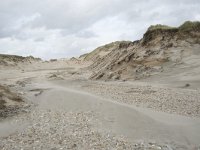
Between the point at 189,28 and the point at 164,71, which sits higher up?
the point at 189,28

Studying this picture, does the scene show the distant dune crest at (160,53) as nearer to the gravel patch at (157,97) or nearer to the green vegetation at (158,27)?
the green vegetation at (158,27)

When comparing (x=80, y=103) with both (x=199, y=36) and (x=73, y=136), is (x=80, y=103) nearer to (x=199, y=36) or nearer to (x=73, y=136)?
(x=73, y=136)

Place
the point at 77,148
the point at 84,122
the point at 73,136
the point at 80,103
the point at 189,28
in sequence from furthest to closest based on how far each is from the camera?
the point at 189,28
the point at 80,103
the point at 84,122
the point at 73,136
the point at 77,148

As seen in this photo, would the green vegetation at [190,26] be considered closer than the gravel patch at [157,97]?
No

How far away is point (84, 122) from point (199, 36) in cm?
1523

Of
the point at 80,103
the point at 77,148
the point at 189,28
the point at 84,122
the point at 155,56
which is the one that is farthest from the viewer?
the point at 189,28

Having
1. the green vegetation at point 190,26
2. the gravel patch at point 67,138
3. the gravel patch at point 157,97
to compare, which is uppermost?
the green vegetation at point 190,26

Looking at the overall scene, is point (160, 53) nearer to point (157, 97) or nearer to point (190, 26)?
point (190, 26)

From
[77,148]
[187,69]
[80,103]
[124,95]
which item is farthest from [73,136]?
[187,69]

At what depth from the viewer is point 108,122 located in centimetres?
1083

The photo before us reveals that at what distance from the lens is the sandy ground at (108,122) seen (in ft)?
29.3

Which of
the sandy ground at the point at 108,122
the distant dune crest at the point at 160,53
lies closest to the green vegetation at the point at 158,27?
the distant dune crest at the point at 160,53

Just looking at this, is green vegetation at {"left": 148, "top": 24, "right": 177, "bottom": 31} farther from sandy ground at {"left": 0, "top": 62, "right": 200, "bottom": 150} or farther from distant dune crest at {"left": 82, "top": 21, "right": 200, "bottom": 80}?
sandy ground at {"left": 0, "top": 62, "right": 200, "bottom": 150}

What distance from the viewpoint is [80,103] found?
13.8m
